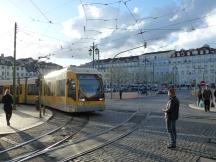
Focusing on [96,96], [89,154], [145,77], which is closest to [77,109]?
[96,96]

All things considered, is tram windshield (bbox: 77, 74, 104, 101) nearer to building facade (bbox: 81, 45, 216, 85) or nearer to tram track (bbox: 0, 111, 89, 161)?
tram track (bbox: 0, 111, 89, 161)

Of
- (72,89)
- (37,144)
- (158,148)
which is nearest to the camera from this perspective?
A: (158,148)

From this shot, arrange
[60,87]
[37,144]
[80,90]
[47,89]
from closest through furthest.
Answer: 1. [37,144]
2. [80,90]
3. [60,87]
4. [47,89]

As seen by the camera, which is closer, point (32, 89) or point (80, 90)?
point (80, 90)

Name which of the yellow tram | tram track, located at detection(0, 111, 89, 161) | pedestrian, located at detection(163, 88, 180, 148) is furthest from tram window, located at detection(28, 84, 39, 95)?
pedestrian, located at detection(163, 88, 180, 148)

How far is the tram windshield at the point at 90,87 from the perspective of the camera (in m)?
23.8

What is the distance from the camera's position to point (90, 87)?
24.1 m

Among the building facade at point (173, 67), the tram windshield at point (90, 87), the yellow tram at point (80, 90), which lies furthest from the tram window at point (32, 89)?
the building facade at point (173, 67)

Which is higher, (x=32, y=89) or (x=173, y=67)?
(x=173, y=67)

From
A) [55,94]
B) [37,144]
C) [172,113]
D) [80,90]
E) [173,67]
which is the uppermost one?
[173,67]

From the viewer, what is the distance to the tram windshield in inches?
937

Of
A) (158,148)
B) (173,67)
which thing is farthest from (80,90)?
(173,67)

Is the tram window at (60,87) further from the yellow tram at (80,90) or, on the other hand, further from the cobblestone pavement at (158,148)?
the cobblestone pavement at (158,148)

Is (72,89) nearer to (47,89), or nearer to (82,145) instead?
(47,89)
